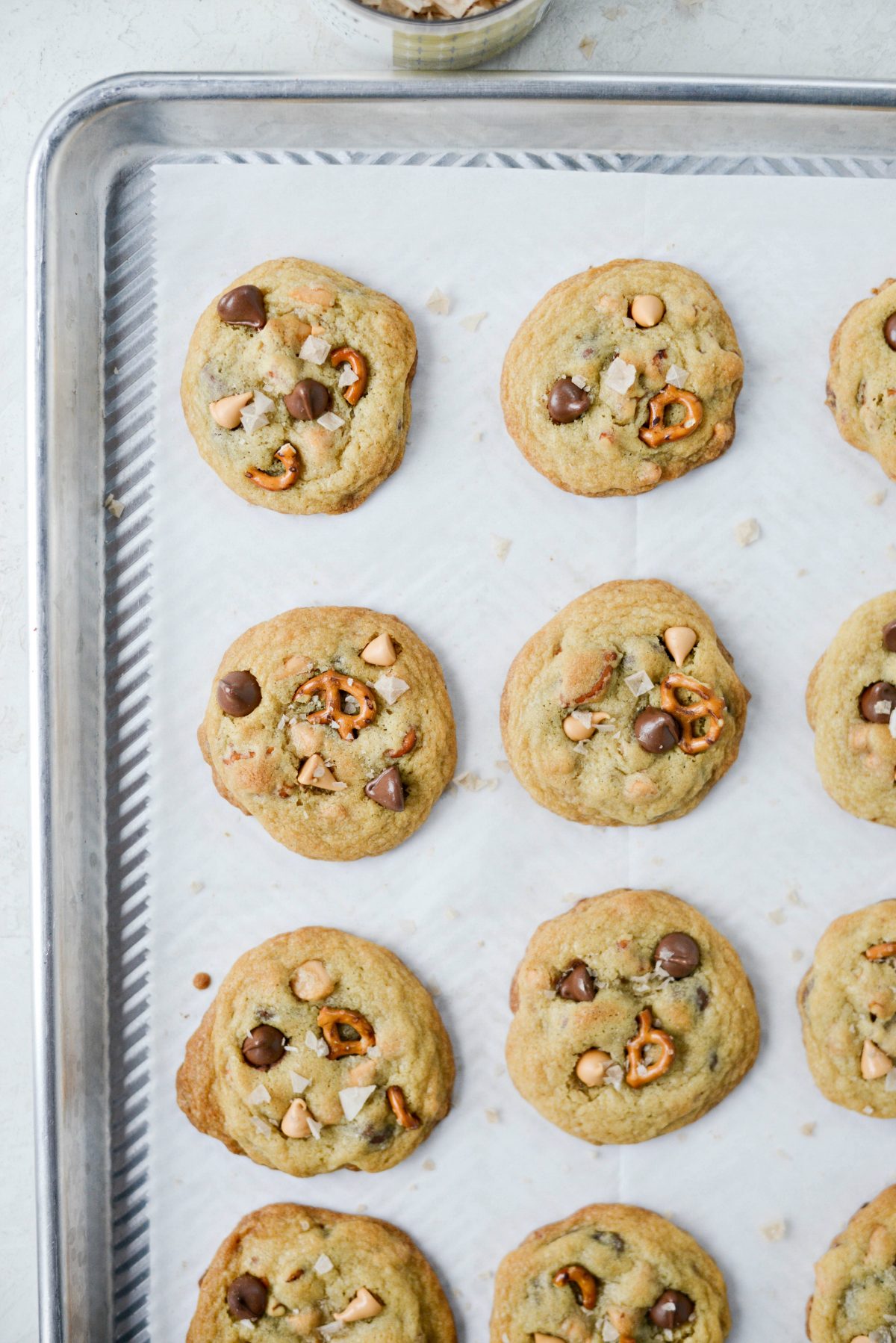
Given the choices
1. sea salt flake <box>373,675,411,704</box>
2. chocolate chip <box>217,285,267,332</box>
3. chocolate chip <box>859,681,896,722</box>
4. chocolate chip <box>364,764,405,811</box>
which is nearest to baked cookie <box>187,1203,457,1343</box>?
chocolate chip <box>364,764,405,811</box>

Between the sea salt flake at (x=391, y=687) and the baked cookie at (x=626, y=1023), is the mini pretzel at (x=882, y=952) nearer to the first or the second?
the baked cookie at (x=626, y=1023)

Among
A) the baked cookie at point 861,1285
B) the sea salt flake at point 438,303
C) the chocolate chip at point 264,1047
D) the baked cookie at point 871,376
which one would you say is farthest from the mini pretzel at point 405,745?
the baked cookie at point 861,1285

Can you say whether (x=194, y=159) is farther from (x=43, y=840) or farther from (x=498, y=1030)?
(x=498, y=1030)

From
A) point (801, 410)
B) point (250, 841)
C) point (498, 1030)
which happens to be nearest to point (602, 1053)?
point (498, 1030)

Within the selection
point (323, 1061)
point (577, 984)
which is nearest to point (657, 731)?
point (577, 984)

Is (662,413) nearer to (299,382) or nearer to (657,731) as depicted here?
(657,731)

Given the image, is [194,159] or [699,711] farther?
[194,159]
